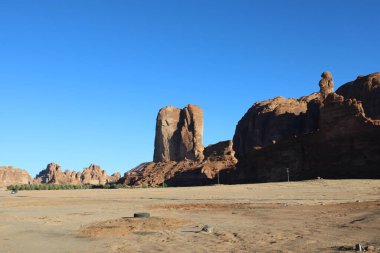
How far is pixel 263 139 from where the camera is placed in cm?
14288

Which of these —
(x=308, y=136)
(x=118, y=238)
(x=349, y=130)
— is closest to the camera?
(x=118, y=238)

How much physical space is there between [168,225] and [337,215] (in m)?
7.23

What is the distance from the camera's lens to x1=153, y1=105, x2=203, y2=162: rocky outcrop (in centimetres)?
15050

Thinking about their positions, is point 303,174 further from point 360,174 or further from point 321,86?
point 321,86

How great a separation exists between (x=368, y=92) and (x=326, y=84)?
11.1m

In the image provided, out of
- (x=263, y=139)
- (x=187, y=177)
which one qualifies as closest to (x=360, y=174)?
(x=187, y=177)

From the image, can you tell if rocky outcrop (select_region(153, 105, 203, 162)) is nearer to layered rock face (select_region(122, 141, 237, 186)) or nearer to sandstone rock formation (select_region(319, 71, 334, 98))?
layered rock face (select_region(122, 141, 237, 186))

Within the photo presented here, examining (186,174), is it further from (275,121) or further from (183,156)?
(183,156)

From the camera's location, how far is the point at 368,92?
11150 centimetres

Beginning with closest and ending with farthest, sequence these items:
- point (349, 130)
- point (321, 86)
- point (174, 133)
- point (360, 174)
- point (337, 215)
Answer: point (337, 215), point (360, 174), point (349, 130), point (321, 86), point (174, 133)

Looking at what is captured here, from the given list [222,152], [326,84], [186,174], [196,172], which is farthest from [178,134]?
[326,84]

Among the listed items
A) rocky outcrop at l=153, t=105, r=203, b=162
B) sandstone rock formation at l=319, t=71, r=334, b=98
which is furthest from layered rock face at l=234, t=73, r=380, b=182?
rocky outcrop at l=153, t=105, r=203, b=162

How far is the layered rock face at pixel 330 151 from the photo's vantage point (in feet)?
222

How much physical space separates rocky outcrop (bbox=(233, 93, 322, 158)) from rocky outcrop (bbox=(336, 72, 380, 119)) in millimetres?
9286
